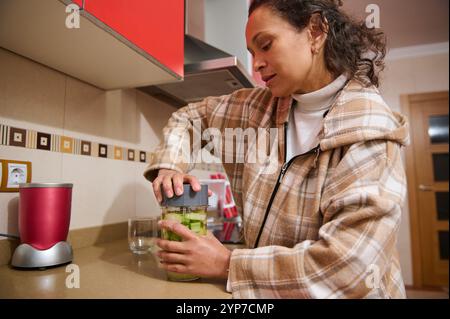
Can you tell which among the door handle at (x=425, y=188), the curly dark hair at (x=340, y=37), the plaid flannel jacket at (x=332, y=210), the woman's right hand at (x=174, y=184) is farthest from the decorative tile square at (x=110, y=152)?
the door handle at (x=425, y=188)

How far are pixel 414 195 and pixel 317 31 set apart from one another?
2881 mm

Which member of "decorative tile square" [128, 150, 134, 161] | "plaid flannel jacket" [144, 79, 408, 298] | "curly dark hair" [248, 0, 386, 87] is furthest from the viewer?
"decorative tile square" [128, 150, 134, 161]

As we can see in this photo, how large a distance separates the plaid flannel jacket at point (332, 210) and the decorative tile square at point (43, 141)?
34cm

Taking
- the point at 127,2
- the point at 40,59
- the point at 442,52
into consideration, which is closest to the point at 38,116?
the point at 40,59

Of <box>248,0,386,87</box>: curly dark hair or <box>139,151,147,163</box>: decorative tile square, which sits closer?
<box>248,0,386,87</box>: curly dark hair

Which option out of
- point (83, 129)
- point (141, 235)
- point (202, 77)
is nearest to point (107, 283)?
point (141, 235)

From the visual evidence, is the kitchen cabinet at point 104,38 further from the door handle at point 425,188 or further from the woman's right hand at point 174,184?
the door handle at point 425,188

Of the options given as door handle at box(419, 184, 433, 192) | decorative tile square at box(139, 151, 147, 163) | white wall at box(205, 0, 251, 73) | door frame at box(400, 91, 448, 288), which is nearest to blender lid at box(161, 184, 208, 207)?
decorative tile square at box(139, 151, 147, 163)

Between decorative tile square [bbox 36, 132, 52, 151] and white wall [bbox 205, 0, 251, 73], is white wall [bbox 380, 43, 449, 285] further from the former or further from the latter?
decorative tile square [bbox 36, 132, 52, 151]

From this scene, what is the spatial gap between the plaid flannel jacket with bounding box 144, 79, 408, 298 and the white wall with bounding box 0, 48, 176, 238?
0.35 meters

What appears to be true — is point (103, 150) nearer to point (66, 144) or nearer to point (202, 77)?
point (66, 144)

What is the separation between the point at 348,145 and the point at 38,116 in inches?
32.6

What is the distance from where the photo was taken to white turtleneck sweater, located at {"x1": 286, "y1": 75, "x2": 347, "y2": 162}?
0.69m

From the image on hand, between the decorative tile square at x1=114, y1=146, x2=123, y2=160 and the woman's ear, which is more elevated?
the woman's ear
